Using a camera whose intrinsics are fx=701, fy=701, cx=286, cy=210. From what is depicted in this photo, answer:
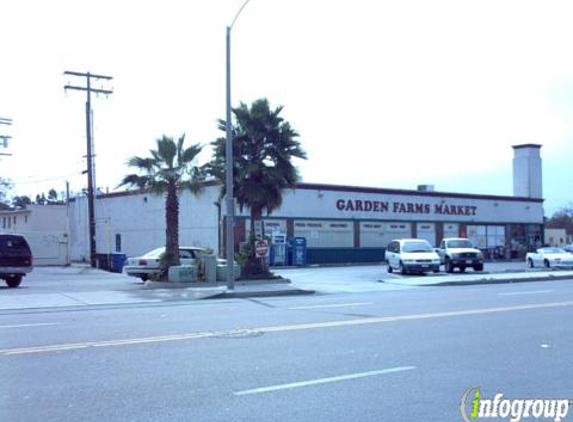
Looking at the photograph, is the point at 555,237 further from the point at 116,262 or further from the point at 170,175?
the point at 170,175

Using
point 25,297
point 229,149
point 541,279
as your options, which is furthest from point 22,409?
point 541,279

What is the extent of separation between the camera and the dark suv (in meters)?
25.5

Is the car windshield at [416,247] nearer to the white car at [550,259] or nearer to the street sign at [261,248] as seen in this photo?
the white car at [550,259]

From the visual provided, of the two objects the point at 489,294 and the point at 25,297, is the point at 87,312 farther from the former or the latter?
the point at 489,294

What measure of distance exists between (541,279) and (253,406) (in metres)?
24.9

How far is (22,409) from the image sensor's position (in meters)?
6.91

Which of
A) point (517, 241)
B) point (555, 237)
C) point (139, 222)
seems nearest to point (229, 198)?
point (139, 222)

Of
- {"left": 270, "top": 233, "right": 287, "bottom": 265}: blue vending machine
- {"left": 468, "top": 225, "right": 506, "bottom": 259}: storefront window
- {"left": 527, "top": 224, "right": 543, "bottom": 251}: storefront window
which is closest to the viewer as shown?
{"left": 270, "top": 233, "right": 287, "bottom": 265}: blue vending machine

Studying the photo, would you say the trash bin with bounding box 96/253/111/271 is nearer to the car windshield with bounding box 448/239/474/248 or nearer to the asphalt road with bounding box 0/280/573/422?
the car windshield with bounding box 448/239/474/248

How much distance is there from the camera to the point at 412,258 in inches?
1262

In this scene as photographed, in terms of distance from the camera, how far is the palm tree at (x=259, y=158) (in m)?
26.9

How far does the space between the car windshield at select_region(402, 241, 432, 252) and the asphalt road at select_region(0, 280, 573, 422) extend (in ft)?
56.0

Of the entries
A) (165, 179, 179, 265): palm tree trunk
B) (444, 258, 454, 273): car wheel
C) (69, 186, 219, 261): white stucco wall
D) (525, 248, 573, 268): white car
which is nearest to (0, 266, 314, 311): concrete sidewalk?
(165, 179, 179, 265): palm tree trunk

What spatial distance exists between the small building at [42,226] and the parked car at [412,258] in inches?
1035
